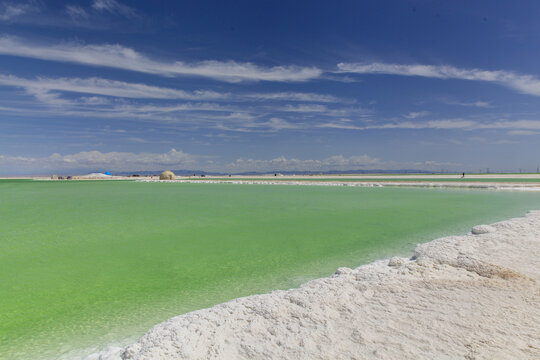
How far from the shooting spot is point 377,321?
12.4ft

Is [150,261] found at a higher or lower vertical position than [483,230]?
lower

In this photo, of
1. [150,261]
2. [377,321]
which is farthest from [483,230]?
[150,261]

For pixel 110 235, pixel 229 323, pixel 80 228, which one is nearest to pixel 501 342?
pixel 229 323

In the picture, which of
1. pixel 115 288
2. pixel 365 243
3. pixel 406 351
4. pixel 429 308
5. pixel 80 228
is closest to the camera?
pixel 406 351

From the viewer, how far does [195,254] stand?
816 cm

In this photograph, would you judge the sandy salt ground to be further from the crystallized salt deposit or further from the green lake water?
the crystallized salt deposit

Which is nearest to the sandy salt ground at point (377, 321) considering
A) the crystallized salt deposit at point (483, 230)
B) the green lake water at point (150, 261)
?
the green lake water at point (150, 261)

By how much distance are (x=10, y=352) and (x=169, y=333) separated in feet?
6.25

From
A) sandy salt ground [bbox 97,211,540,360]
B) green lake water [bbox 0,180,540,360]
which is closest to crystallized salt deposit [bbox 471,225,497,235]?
green lake water [bbox 0,180,540,360]

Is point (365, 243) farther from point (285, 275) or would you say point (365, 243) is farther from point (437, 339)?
point (437, 339)

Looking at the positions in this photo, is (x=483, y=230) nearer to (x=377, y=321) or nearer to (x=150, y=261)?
(x=377, y=321)

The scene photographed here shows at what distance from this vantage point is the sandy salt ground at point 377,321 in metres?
3.23

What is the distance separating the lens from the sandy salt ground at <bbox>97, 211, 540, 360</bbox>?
127 inches

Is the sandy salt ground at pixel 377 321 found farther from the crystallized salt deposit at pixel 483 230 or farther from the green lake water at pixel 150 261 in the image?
the crystallized salt deposit at pixel 483 230
